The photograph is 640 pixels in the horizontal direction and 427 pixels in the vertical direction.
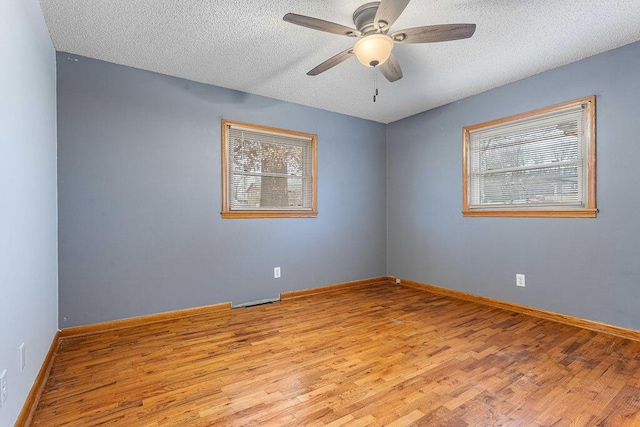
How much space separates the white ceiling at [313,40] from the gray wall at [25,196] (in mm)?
435

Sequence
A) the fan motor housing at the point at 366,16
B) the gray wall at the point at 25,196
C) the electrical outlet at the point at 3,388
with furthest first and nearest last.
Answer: the fan motor housing at the point at 366,16, the gray wall at the point at 25,196, the electrical outlet at the point at 3,388

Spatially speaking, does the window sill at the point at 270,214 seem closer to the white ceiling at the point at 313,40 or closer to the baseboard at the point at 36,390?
the white ceiling at the point at 313,40

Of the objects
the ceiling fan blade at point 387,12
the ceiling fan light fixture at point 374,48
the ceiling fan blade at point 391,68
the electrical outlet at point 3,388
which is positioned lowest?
the electrical outlet at point 3,388

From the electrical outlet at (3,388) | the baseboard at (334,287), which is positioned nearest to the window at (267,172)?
the baseboard at (334,287)

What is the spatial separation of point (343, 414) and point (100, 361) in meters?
1.79

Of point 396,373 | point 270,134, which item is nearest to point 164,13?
point 270,134

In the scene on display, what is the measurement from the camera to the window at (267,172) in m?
3.51

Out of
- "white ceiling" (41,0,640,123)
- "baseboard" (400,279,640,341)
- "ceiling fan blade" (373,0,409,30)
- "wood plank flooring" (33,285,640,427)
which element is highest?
"white ceiling" (41,0,640,123)

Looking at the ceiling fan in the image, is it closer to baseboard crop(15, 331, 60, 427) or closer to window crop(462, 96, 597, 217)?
window crop(462, 96, 597, 217)

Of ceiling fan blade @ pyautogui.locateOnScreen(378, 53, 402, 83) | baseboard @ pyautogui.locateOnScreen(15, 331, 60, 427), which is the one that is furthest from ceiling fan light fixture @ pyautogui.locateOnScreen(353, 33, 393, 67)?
baseboard @ pyautogui.locateOnScreen(15, 331, 60, 427)

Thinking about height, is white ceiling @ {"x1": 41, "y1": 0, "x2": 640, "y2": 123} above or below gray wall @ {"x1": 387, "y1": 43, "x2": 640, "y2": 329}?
above

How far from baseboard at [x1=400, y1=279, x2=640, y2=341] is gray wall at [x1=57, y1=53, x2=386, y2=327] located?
62.2 inches

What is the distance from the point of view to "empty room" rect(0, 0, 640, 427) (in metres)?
1.73

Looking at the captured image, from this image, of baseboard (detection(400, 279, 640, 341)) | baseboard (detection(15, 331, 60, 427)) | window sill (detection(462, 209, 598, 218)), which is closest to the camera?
baseboard (detection(15, 331, 60, 427))
